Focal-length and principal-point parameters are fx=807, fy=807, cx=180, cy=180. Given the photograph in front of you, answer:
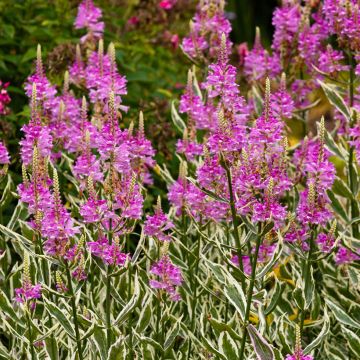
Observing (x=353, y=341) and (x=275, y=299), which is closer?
(x=275, y=299)

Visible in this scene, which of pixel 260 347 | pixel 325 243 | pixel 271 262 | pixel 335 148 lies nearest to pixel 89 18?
pixel 335 148

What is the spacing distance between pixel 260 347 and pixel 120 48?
3.18 metres

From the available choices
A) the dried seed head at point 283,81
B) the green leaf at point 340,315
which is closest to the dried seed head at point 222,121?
the dried seed head at point 283,81

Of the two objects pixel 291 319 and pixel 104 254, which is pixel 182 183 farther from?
pixel 291 319

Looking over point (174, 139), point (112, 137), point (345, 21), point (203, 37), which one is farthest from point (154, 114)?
point (112, 137)

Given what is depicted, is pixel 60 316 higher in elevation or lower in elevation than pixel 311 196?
lower

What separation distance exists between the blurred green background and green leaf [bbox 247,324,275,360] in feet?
6.21

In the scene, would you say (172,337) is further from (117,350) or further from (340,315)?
(340,315)

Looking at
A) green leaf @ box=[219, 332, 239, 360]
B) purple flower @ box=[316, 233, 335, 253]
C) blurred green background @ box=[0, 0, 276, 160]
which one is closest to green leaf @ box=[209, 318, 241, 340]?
green leaf @ box=[219, 332, 239, 360]

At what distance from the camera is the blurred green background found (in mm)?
4809

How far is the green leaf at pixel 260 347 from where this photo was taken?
3035 millimetres

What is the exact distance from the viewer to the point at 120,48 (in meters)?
5.73

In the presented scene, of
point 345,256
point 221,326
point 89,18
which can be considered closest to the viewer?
point 221,326

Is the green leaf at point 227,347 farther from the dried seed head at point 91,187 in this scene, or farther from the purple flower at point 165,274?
the dried seed head at point 91,187
